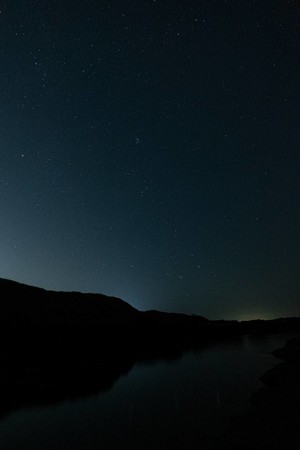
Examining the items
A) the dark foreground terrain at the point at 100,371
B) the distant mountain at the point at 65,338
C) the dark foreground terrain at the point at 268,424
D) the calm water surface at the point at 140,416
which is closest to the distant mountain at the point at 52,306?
the distant mountain at the point at 65,338

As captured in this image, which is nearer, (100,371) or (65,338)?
(100,371)

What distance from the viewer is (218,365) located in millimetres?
32625

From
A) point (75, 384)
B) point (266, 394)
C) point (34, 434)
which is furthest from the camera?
point (75, 384)

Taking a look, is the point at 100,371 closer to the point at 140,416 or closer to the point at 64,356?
the point at 64,356

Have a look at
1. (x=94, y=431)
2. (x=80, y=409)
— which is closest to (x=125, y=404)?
(x=80, y=409)

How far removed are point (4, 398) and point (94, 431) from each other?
7590 millimetres

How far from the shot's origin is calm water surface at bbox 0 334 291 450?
13.2 meters

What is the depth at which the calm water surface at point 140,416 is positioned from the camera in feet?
43.4

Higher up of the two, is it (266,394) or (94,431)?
(266,394)

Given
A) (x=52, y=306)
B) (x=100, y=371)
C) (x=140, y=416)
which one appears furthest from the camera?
(x=52, y=306)

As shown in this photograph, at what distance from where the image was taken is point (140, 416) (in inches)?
656

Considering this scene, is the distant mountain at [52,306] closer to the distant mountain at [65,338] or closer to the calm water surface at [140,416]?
the distant mountain at [65,338]

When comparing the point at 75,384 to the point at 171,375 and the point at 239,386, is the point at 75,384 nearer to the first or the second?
the point at 171,375

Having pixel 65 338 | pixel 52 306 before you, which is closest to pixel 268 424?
pixel 65 338
